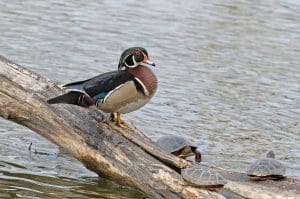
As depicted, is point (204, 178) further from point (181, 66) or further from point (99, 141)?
point (181, 66)

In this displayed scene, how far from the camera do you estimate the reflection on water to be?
993 cm

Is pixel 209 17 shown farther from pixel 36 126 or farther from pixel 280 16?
pixel 36 126

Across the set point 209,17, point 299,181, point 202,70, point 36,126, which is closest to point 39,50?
Result: point 202,70

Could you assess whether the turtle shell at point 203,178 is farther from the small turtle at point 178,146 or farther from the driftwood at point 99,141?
the small turtle at point 178,146

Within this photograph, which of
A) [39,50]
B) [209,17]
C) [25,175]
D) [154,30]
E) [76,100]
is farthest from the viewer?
[209,17]

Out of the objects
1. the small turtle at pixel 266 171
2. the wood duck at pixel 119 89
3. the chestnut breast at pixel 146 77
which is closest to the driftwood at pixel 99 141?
the small turtle at pixel 266 171

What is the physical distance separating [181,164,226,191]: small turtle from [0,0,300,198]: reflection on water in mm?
742

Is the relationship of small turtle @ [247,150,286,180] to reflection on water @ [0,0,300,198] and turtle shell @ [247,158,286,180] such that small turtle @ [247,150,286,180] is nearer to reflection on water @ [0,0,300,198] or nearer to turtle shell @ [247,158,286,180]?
turtle shell @ [247,158,286,180]

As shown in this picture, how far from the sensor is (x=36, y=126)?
8695 millimetres

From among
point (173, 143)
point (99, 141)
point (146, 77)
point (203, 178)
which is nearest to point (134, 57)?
point (146, 77)

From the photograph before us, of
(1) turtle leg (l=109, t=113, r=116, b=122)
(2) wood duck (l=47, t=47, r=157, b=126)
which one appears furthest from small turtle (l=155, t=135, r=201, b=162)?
(2) wood duck (l=47, t=47, r=157, b=126)

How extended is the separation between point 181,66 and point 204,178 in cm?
671

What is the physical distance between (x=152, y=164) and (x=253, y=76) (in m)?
6.52

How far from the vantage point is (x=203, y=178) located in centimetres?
812
